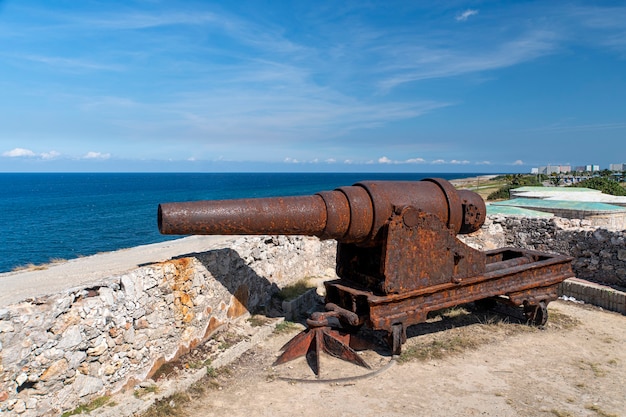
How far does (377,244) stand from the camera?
5.39 metres

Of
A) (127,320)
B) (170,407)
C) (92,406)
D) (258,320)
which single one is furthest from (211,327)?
(92,406)

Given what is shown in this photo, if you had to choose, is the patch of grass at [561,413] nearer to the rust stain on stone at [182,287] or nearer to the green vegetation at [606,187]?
the rust stain on stone at [182,287]

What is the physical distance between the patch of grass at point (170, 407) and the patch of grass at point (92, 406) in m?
0.34

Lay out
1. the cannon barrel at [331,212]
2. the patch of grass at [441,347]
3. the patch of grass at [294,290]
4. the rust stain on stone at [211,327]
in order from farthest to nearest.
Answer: the patch of grass at [294,290] < the rust stain on stone at [211,327] < the patch of grass at [441,347] < the cannon barrel at [331,212]

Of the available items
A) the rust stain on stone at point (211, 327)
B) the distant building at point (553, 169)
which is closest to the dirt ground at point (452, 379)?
the rust stain on stone at point (211, 327)

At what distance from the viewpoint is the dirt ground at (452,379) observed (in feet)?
14.3

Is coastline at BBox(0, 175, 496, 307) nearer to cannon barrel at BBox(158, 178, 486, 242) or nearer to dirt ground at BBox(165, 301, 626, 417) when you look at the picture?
cannon barrel at BBox(158, 178, 486, 242)

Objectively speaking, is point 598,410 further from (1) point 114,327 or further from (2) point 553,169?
(2) point 553,169

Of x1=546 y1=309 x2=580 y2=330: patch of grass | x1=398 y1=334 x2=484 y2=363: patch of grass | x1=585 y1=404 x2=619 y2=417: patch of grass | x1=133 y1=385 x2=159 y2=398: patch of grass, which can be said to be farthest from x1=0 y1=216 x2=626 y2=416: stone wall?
x1=585 y1=404 x2=619 y2=417: patch of grass

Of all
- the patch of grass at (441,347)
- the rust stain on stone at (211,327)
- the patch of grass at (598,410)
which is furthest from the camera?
the rust stain on stone at (211,327)

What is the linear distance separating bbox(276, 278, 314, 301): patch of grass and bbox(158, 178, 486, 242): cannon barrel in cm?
228

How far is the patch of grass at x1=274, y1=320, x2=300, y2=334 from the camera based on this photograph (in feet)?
20.5

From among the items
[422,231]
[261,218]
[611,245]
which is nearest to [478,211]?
[422,231]

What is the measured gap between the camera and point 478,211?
19.4 ft
